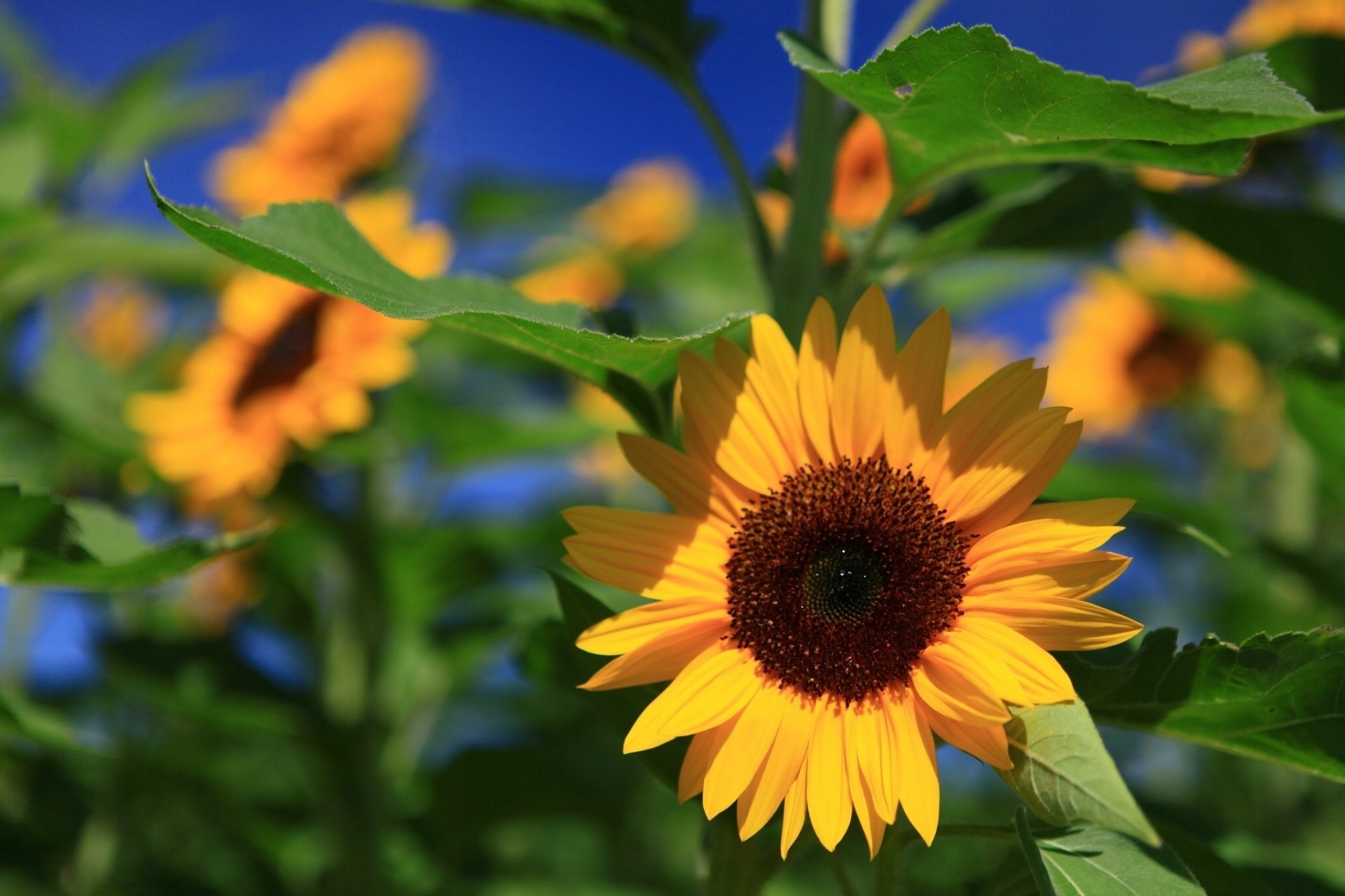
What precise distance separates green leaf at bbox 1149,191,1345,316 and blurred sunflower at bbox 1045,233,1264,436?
133 centimetres

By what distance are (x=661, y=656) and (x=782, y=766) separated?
94 millimetres

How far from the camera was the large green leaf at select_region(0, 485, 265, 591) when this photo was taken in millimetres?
772

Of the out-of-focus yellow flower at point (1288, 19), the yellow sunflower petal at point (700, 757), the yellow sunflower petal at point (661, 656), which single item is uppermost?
the out-of-focus yellow flower at point (1288, 19)

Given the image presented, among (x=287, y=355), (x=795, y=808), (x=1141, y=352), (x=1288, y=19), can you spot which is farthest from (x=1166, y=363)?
(x=795, y=808)

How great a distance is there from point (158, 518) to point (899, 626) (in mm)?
1822

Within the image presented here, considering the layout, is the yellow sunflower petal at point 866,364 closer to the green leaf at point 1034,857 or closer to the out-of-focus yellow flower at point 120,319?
the green leaf at point 1034,857

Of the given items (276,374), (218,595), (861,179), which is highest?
(861,179)

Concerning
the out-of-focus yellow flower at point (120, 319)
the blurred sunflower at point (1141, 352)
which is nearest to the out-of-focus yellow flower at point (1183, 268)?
Result: the blurred sunflower at point (1141, 352)

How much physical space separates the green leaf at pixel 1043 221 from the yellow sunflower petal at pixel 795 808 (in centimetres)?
49

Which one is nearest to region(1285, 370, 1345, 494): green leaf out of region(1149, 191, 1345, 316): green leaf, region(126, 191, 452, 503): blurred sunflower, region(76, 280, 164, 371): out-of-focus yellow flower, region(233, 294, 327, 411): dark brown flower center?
region(1149, 191, 1345, 316): green leaf

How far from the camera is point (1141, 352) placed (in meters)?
2.63

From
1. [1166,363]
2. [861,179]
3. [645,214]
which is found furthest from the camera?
[645,214]

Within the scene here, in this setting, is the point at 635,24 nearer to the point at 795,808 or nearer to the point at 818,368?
the point at 818,368

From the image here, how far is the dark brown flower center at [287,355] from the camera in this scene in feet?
5.37
